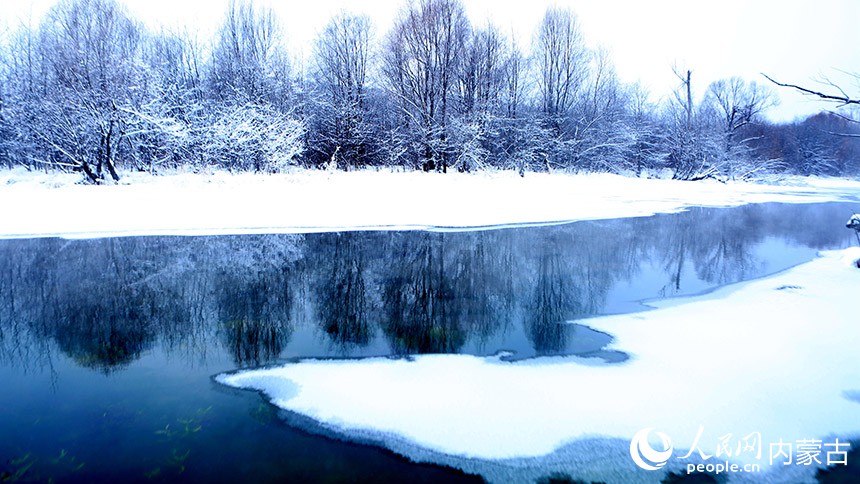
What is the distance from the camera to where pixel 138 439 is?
3.62 m

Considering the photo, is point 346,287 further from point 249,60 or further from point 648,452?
point 249,60

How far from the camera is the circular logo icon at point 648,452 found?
3.42 m

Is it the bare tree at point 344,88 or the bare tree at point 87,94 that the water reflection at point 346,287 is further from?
the bare tree at point 344,88

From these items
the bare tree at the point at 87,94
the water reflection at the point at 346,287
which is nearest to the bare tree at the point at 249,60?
the bare tree at the point at 87,94

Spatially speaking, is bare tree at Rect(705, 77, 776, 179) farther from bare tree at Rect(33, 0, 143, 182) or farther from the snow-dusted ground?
bare tree at Rect(33, 0, 143, 182)

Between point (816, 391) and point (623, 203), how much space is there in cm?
1797

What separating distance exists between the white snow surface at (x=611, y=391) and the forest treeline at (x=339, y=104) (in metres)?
20.7

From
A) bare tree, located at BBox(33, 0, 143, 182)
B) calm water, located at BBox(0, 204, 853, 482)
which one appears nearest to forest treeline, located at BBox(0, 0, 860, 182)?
bare tree, located at BBox(33, 0, 143, 182)

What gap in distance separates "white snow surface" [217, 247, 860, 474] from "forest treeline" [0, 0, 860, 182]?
2066 cm

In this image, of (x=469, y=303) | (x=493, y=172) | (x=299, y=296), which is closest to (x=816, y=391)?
(x=469, y=303)

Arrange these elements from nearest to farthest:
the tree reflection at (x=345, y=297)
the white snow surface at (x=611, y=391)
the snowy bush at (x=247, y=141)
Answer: the white snow surface at (x=611, y=391), the tree reflection at (x=345, y=297), the snowy bush at (x=247, y=141)

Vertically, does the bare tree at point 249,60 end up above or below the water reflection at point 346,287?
above

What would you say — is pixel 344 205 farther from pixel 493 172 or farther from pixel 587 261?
pixel 493 172

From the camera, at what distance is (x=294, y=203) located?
1748 cm
